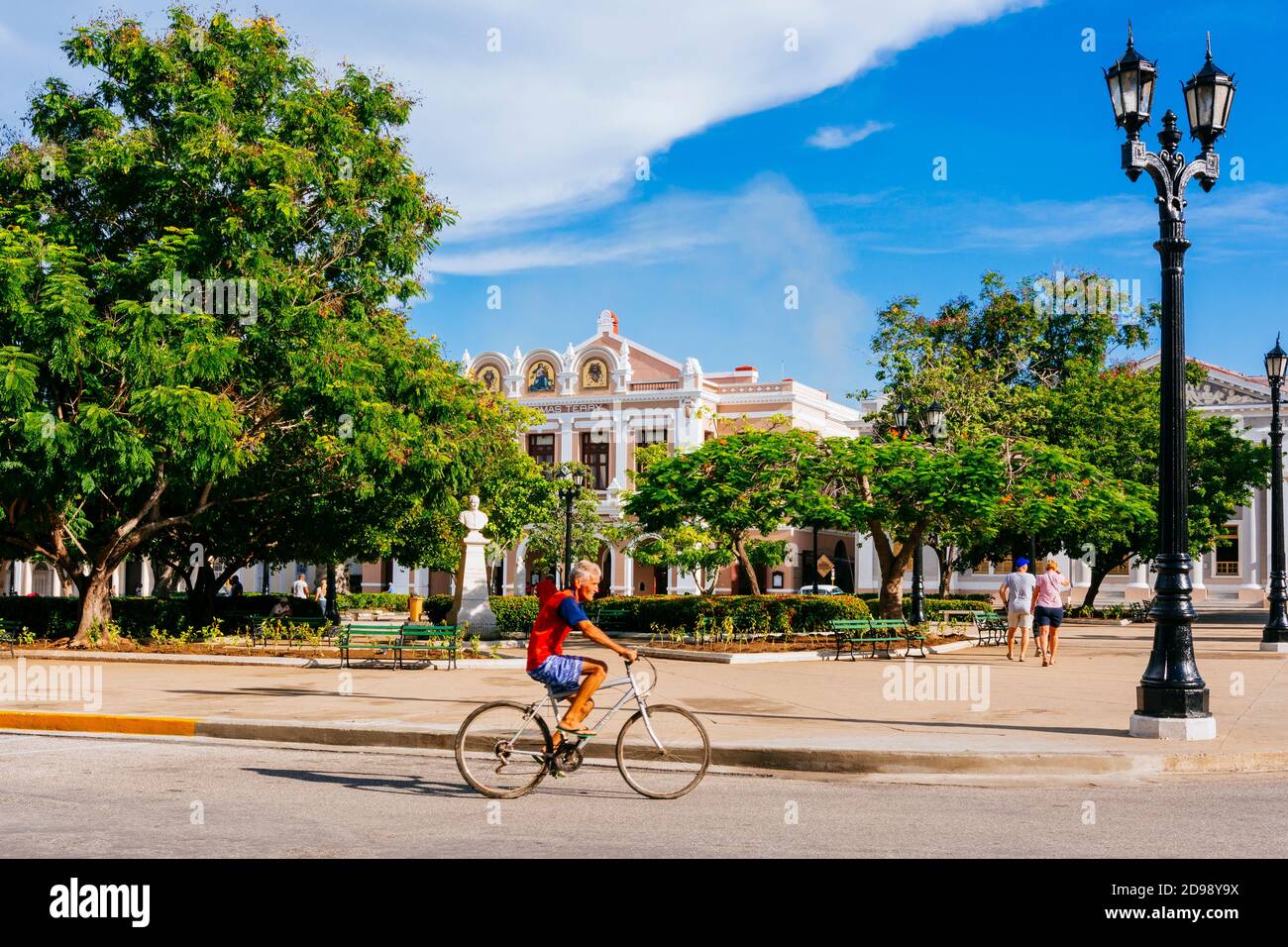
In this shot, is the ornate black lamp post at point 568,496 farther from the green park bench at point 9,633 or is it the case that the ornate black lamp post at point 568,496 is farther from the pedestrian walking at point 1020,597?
the green park bench at point 9,633

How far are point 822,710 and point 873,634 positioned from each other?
10.3 meters

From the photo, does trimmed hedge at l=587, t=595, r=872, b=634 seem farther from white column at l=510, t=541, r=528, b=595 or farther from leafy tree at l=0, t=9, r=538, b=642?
white column at l=510, t=541, r=528, b=595

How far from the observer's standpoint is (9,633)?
24547 mm

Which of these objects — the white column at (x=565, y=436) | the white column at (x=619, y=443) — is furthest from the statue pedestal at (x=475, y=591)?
the white column at (x=565, y=436)

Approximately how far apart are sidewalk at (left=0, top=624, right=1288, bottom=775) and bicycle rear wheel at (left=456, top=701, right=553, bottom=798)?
2220mm

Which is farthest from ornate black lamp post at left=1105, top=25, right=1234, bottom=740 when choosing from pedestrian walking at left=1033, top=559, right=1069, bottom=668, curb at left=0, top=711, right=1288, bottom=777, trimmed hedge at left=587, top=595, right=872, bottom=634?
trimmed hedge at left=587, top=595, right=872, bottom=634

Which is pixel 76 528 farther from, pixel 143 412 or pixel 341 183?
pixel 341 183

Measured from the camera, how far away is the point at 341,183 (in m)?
→ 24.0

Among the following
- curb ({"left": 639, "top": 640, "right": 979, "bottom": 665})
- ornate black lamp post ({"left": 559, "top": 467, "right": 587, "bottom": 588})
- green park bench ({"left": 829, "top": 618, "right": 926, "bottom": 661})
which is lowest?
curb ({"left": 639, "top": 640, "right": 979, "bottom": 665})

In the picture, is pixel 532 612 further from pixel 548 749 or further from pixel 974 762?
pixel 548 749

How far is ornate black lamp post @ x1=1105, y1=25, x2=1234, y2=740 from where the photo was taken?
12.3 metres

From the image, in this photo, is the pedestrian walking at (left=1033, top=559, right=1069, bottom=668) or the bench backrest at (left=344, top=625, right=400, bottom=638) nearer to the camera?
the bench backrest at (left=344, top=625, right=400, bottom=638)

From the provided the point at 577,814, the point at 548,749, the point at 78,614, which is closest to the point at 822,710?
the point at 548,749

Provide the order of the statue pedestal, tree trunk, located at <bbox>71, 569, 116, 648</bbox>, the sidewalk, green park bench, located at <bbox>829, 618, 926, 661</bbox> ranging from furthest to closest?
the statue pedestal, tree trunk, located at <bbox>71, 569, 116, 648</bbox>, green park bench, located at <bbox>829, 618, 926, 661</bbox>, the sidewalk
